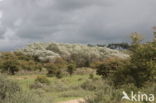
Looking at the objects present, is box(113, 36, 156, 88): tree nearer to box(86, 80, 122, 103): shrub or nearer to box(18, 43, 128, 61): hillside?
box(86, 80, 122, 103): shrub

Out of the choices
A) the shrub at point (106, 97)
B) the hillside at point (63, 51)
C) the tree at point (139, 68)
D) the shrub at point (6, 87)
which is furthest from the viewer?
the hillside at point (63, 51)

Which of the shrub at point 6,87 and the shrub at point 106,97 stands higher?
the shrub at point 6,87

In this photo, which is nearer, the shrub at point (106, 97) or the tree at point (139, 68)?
the shrub at point (106, 97)

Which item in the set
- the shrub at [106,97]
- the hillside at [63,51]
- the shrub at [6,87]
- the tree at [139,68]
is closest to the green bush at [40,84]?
the tree at [139,68]

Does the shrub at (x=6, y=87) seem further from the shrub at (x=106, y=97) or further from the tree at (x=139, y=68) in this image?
the tree at (x=139, y=68)

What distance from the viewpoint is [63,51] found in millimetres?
69562

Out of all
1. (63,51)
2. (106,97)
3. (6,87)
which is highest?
(6,87)

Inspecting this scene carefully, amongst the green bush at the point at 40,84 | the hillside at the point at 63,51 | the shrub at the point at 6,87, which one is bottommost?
the green bush at the point at 40,84

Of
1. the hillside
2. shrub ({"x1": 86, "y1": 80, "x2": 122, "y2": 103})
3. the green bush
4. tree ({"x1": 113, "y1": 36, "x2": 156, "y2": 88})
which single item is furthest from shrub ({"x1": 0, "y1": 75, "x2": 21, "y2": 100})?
the hillside

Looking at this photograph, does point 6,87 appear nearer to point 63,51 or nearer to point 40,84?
point 40,84

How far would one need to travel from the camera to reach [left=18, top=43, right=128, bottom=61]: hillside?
6631 centimetres

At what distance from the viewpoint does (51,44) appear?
240 feet

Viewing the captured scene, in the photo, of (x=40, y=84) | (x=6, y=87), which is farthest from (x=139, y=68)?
(x=40, y=84)

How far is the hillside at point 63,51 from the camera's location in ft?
218
